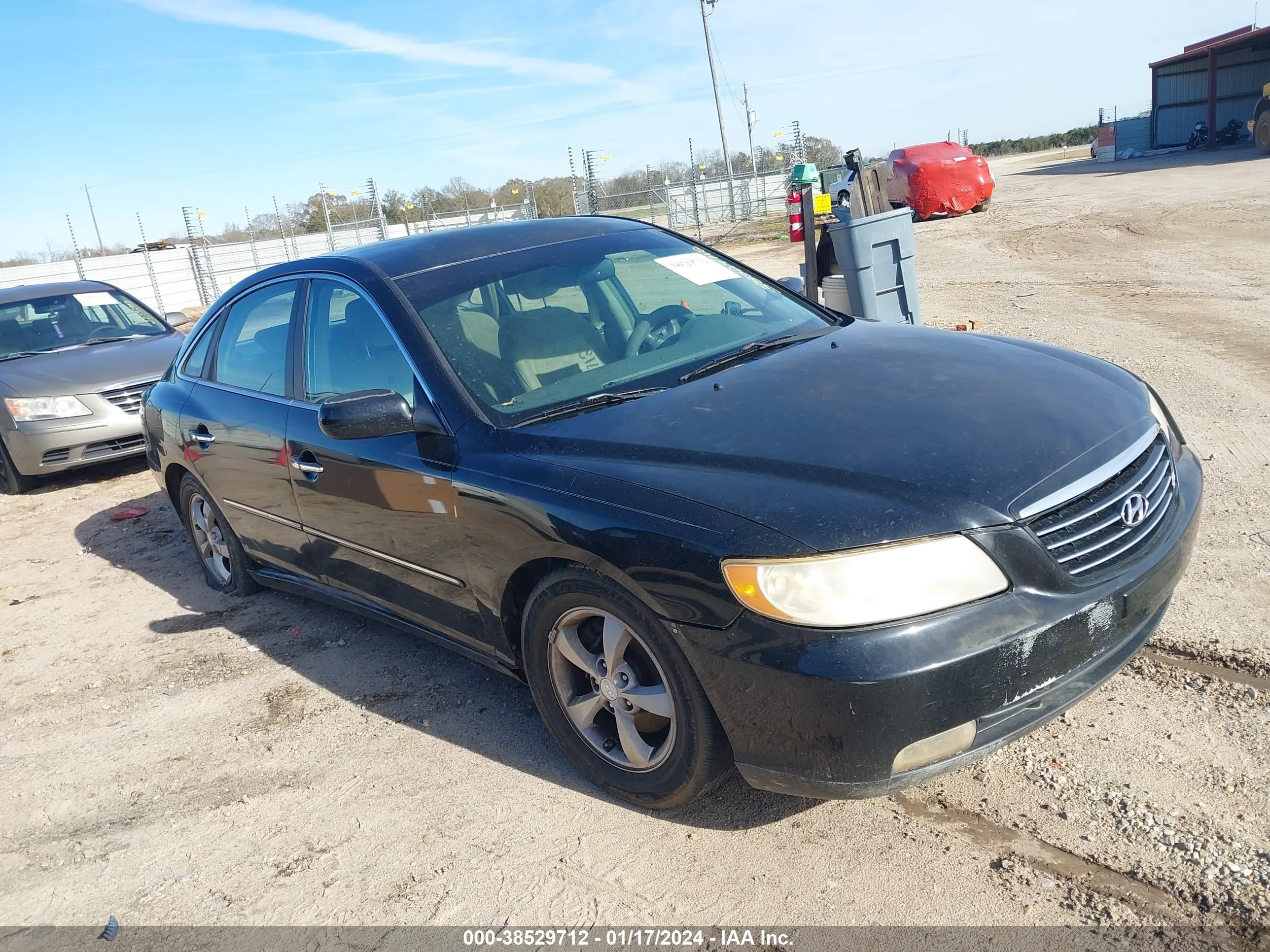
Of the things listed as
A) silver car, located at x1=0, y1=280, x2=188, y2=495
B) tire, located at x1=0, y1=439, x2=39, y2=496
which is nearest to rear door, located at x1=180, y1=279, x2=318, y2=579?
silver car, located at x1=0, y1=280, x2=188, y2=495

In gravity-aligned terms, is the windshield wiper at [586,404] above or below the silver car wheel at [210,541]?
above

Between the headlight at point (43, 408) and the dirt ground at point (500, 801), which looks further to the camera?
the headlight at point (43, 408)

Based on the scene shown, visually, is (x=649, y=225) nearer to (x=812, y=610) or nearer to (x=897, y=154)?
(x=812, y=610)

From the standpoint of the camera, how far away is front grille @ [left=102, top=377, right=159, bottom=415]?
8.44 meters

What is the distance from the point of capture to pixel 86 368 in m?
8.69

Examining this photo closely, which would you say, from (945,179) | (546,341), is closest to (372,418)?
(546,341)

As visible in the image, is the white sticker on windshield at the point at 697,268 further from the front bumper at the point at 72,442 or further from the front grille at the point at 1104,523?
the front bumper at the point at 72,442

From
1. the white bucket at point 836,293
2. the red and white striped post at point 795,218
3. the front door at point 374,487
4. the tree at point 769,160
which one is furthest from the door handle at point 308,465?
the tree at point 769,160

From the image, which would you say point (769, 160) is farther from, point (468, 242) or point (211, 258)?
point (468, 242)

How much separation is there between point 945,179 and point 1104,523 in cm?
2367

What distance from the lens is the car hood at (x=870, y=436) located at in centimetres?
247

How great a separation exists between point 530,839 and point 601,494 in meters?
1.07

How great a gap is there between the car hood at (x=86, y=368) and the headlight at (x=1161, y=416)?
7.69m

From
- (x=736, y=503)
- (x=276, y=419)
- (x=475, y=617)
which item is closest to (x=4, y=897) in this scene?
(x=475, y=617)
